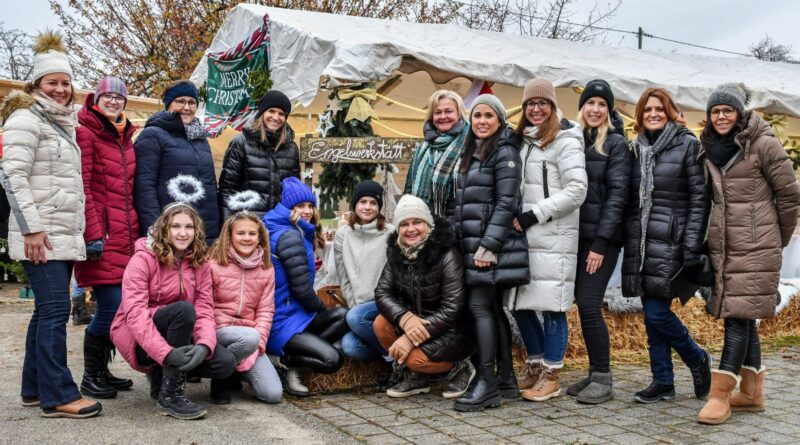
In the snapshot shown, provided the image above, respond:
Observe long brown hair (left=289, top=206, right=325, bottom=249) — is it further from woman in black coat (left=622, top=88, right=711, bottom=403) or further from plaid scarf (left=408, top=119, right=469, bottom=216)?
woman in black coat (left=622, top=88, right=711, bottom=403)

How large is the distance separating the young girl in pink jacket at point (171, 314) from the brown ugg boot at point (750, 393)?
9.55ft

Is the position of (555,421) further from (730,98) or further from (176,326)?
(176,326)

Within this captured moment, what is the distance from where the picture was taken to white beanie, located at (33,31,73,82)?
14.3ft

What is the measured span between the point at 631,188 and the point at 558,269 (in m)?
0.66

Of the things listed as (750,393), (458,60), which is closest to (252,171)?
(458,60)

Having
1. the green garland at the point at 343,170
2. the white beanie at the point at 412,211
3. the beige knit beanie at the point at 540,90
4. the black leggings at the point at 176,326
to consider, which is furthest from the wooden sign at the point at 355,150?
the black leggings at the point at 176,326

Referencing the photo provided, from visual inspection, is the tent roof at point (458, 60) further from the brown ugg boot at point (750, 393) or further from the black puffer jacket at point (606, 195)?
the brown ugg boot at point (750, 393)

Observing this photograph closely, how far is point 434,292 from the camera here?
4.90 meters

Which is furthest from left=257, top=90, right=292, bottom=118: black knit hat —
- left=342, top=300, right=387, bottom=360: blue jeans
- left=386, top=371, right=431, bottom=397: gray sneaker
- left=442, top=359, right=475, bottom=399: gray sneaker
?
left=442, top=359, right=475, bottom=399: gray sneaker

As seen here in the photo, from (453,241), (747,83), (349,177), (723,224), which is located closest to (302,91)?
(349,177)

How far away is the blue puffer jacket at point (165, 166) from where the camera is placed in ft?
15.9

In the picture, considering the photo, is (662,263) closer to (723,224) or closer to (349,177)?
(723,224)

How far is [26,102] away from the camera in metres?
4.24

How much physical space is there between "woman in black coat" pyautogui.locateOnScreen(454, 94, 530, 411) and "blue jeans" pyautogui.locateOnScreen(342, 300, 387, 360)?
69 cm
